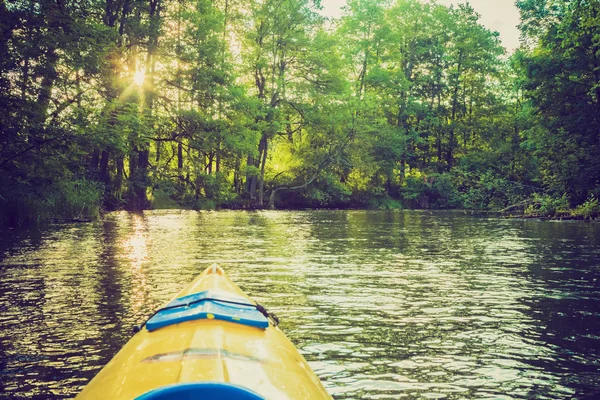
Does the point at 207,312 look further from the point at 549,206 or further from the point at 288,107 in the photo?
the point at 288,107

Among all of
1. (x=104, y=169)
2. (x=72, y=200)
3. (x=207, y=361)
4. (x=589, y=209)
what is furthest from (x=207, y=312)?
(x=104, y=169)

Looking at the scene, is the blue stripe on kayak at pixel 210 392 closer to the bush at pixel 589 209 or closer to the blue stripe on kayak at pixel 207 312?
the blue stripe on kayak at pixel 207 312

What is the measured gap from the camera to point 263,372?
242 centimetres

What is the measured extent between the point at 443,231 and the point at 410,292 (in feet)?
31.1

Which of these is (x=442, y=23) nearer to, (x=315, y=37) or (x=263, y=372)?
(x=315, y=37)

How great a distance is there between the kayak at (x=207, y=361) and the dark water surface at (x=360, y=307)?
0.73 metres

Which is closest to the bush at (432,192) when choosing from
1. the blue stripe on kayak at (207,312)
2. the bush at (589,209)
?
the bush at (589,209)

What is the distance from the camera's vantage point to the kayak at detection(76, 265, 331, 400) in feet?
6.83

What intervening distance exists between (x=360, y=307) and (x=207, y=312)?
283cm

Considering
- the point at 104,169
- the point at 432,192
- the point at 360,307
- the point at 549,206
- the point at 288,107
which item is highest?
the point at 288,107

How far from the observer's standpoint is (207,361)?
2.39 metres

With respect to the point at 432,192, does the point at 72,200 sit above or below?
below

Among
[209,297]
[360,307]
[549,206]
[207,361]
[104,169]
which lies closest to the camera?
[207,361]

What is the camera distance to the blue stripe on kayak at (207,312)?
3.19 meters
